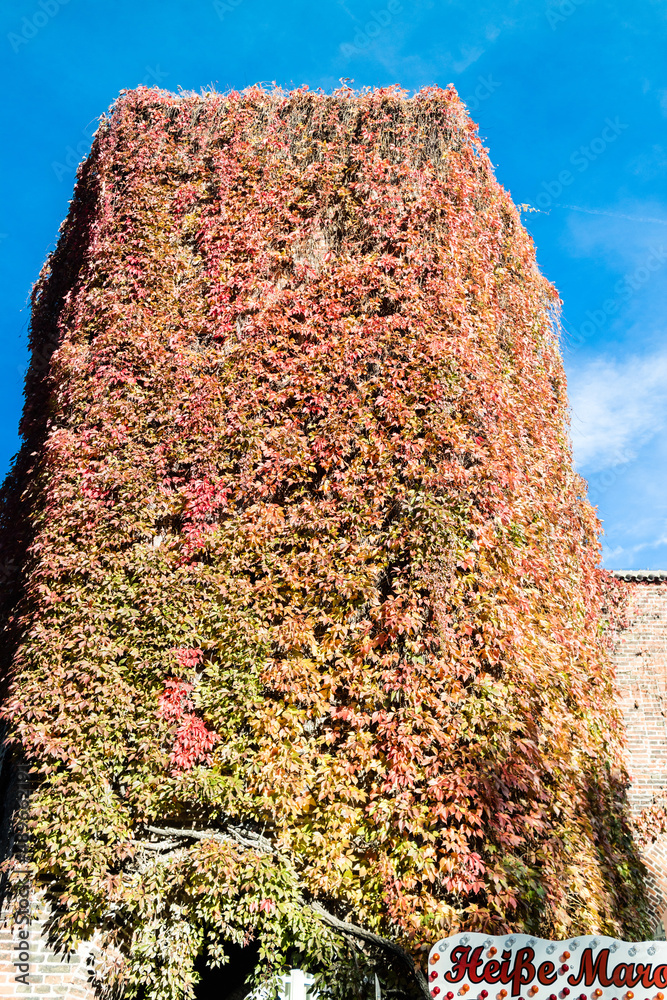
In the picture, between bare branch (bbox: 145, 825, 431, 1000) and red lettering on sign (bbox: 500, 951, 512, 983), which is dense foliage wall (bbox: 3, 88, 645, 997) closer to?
bare branch (bbox: 145, 825, 431, 1000)

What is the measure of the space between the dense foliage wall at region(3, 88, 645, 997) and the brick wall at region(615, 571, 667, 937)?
238 cm

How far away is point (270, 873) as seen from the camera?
5.50 metres

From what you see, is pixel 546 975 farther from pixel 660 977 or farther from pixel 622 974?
pixel 660 977

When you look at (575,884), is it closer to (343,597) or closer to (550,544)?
(343,597)

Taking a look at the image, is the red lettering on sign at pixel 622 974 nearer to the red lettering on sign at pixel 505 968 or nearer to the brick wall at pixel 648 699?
the red lettering on sign at pixel 505 968

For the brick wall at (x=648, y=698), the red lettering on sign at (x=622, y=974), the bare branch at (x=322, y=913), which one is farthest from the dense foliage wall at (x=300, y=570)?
the brick wall at (x=648, y=698)

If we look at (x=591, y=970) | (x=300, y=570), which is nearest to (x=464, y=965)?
(x=591, y=970)

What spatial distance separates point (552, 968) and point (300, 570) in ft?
10.8

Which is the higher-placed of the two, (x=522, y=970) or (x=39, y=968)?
(x=522, y=970)

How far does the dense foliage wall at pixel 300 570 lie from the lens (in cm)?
553

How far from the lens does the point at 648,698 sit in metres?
10.5

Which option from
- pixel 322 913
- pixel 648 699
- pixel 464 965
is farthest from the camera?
pixel 648 699

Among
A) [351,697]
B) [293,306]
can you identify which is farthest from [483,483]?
[293,306]

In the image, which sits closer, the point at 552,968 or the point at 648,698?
the point at 552,968
